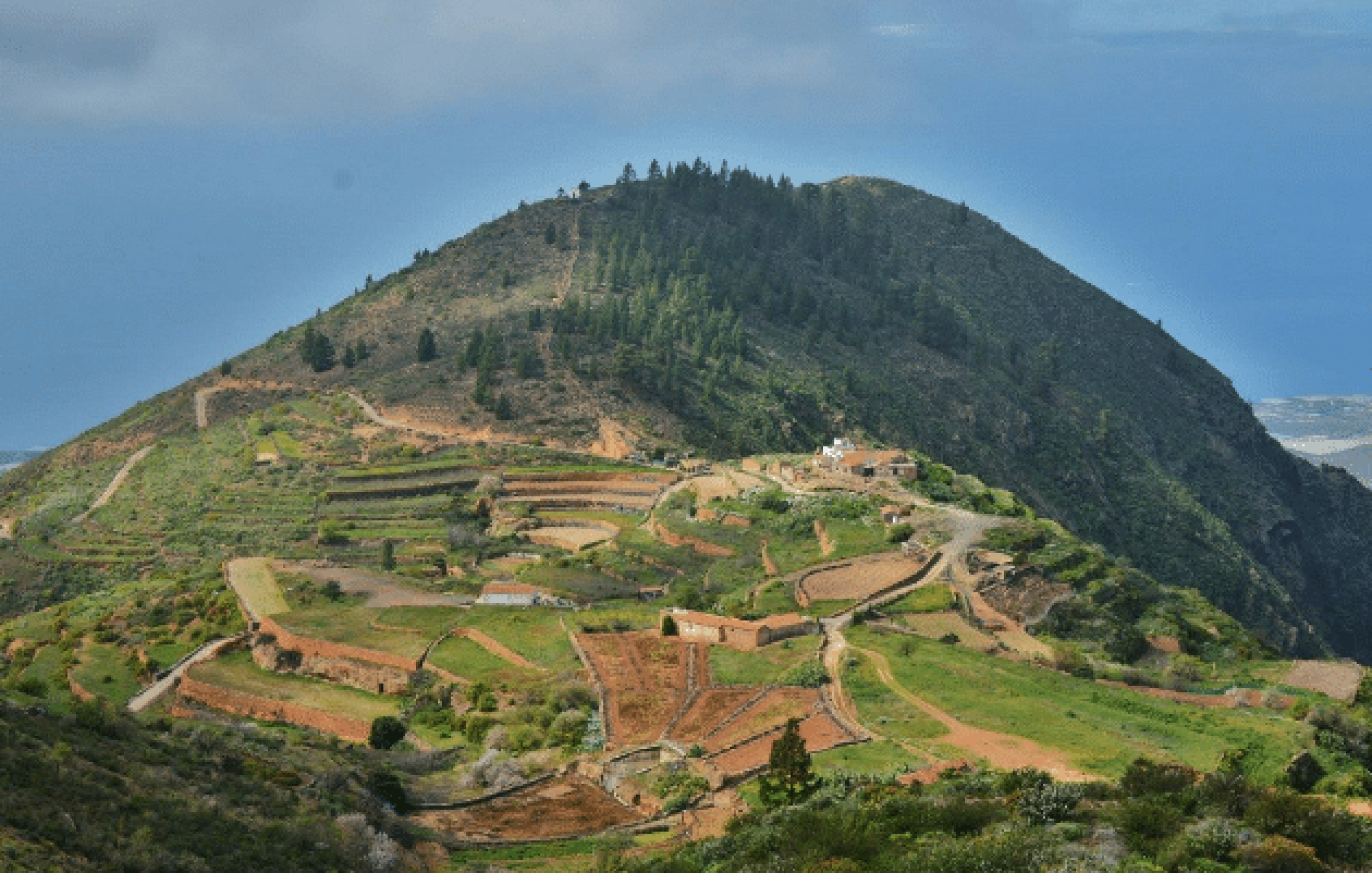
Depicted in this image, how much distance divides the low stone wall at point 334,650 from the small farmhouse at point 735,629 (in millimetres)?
9352

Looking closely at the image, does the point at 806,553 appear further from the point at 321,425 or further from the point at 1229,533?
the point at 1229,533

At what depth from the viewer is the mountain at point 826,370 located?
354 ft

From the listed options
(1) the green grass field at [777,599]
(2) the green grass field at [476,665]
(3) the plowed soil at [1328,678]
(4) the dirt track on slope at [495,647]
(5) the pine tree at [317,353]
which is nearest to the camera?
(3) the plowed soil at [1328,678]

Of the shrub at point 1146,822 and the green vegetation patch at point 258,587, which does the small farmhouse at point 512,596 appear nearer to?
the green vegetation patch at point 258,587

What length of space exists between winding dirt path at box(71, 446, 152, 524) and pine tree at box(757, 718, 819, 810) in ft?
220

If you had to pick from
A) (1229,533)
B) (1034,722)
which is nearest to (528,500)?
(1034,722)

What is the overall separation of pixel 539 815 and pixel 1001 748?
12389 millimetres

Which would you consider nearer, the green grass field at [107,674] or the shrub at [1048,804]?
the shrub at [1048,804]

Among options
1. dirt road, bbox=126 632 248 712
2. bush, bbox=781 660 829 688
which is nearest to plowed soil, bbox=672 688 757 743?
bush, bbox=781 660 829 688

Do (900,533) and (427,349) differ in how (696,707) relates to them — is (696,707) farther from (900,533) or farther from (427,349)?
(427,349)

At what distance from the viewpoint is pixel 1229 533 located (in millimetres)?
129875

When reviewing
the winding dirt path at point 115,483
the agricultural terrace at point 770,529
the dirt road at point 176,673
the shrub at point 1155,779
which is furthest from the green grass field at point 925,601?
the winding dirt path at point 115,483

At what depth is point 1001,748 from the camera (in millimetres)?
39906

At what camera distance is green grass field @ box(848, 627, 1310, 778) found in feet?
127
